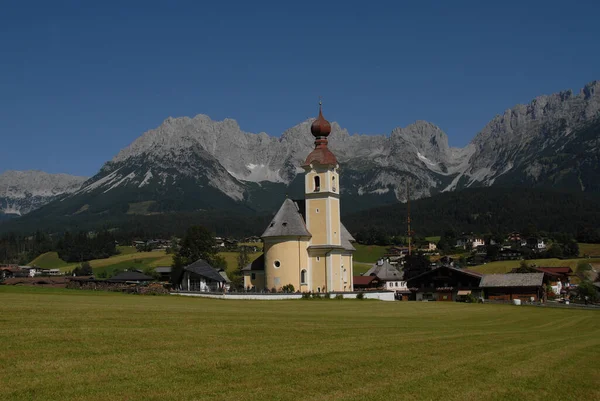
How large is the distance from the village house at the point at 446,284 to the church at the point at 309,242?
17.7m

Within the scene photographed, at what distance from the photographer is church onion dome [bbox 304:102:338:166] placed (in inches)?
3093

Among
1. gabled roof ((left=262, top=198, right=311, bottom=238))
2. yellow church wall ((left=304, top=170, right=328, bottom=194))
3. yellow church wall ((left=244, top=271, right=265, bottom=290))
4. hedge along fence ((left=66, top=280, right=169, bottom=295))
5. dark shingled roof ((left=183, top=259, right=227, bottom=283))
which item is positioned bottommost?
hedge along fence ((left=66, top=280, right=169, bottom=295))

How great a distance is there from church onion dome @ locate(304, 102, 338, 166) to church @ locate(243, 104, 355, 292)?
108 mm

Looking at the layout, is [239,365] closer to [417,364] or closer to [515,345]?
[417,364]

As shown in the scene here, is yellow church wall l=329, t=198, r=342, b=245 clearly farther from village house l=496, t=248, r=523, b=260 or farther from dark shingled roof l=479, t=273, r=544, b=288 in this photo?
village house l=496, t=248, r=523, b=260

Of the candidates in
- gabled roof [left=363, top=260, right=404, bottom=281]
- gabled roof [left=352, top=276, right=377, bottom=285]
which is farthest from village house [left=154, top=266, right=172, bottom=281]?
gabled roof [left=363, top=260, right=404, bottom=281]

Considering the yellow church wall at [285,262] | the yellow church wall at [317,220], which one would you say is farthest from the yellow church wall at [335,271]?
the yellow church wall at [285,262]

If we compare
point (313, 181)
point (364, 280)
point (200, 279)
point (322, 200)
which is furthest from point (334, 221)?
point (364, 280)

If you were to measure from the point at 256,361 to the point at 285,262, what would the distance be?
56500 millimetres

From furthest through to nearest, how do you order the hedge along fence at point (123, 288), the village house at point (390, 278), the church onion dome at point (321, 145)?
the village house at point (390, 278) → the church onion dome at point (321, 145) → the hedge along fence at point (123, 288)

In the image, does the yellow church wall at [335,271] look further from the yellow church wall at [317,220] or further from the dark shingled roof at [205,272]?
the dark shingled roof at [205,272]

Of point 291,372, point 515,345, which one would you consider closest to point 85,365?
point 291,372

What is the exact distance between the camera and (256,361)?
1861cm

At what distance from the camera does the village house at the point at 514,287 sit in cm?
8572
